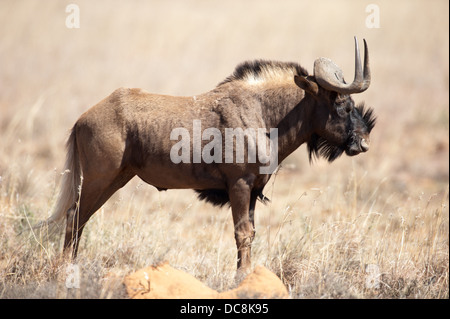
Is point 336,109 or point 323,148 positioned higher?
point 336,109

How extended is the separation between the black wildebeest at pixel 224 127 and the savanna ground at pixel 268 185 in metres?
0.55

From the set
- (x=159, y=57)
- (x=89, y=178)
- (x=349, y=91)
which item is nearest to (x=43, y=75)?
(x=159, y=57)

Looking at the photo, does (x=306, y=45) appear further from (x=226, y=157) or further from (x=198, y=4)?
(x=226, y=157)

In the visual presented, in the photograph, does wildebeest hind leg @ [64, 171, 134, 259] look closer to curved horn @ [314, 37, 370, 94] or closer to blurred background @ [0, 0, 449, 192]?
curved horn @ [314, 37, 370, 94]

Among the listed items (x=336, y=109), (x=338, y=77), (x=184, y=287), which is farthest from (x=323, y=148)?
(x=184, y=287)

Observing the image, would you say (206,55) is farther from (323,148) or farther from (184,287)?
(184,287)

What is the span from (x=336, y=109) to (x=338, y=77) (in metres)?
0.32

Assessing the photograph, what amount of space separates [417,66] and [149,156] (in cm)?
1525

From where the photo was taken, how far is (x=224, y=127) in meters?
5.81

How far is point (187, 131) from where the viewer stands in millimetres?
5848

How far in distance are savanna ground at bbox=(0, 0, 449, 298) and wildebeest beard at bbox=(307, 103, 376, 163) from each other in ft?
1.63

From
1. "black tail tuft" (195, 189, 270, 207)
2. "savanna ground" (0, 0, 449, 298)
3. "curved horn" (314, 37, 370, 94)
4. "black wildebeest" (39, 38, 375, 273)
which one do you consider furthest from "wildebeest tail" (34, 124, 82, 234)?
"curved horn" (314, 37, 370, 94)
